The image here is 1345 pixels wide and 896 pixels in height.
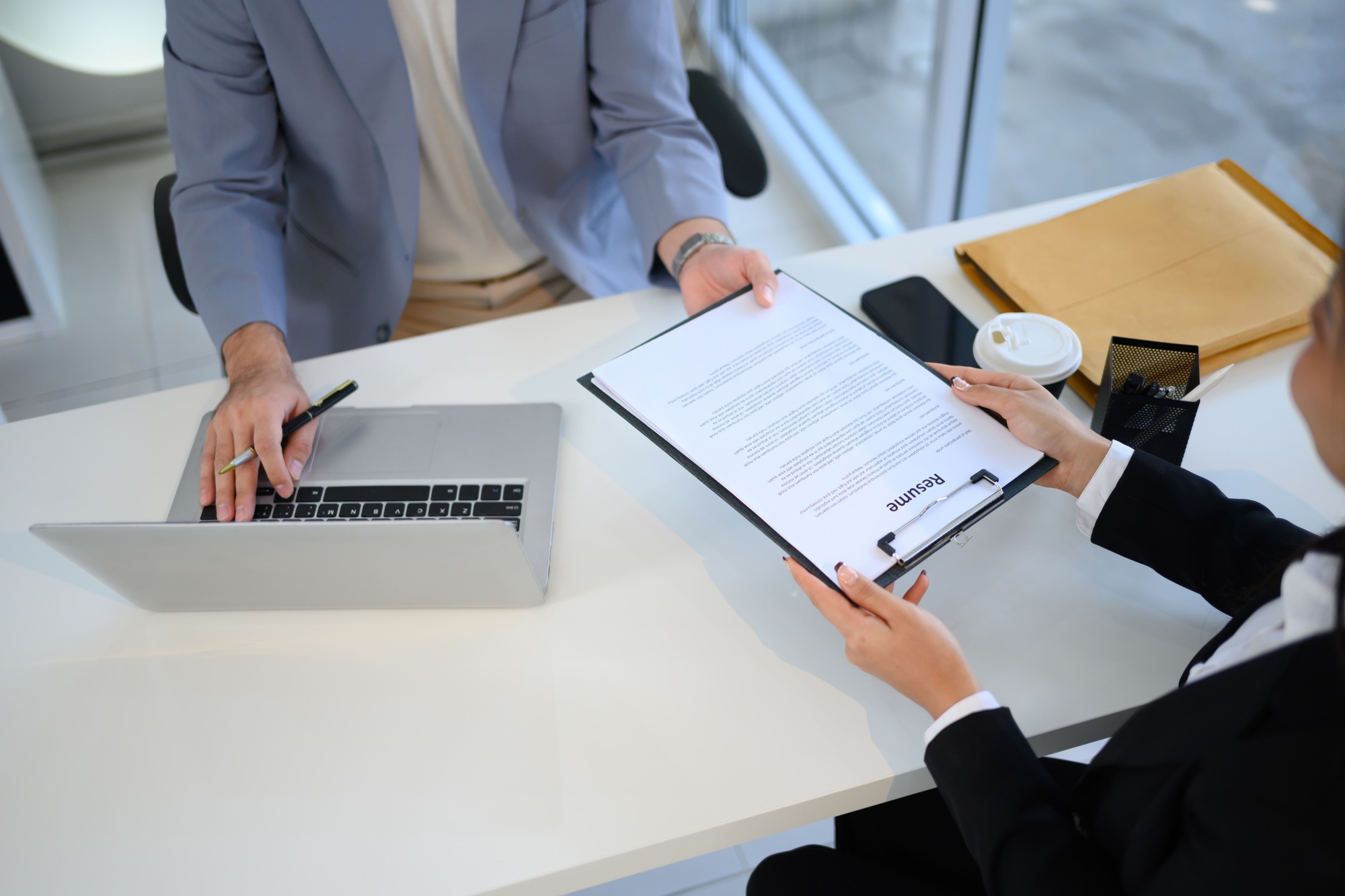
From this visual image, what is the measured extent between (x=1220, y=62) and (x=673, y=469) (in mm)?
1632

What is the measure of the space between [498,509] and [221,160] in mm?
687

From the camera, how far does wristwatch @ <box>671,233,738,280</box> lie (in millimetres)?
1239

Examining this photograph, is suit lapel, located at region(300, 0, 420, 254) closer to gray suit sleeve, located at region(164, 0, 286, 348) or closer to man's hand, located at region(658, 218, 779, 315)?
gray suit sleeve, located at region(164, 0, 286, 348)

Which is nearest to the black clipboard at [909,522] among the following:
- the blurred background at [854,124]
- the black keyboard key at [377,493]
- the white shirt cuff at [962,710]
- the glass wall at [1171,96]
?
the white shirt cuff at [962,710]

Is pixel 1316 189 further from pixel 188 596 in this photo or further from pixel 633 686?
pixel 188 596

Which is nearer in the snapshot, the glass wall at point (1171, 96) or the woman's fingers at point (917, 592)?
the woman's fingers at point (917, 592)

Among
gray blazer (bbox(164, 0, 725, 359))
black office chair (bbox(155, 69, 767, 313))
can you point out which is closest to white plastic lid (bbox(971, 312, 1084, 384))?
gray blazer (bbox(164, 0, 725, 359))

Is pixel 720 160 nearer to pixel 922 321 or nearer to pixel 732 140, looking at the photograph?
pixel 732 140

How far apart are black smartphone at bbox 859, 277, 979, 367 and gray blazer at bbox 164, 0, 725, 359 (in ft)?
0.95

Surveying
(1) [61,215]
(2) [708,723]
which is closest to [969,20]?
(2) [708,723]

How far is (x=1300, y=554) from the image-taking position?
2.17 ft

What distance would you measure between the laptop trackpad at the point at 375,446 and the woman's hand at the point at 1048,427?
0.59m

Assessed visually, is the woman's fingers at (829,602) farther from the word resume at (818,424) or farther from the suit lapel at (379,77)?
the suit lapel at (379,77)

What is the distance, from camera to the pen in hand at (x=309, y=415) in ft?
3.30
